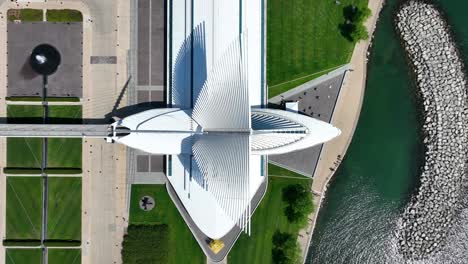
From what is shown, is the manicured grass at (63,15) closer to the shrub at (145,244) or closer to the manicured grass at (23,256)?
the shrub at (145,244)

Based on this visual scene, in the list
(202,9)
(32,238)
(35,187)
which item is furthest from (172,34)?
(32,238)

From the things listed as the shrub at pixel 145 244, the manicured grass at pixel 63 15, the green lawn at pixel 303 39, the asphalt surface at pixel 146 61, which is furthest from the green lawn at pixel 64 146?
the green lawn at pixel 303 39

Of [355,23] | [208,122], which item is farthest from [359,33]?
[208,122]

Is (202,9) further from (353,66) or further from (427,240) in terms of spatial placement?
(427,240)

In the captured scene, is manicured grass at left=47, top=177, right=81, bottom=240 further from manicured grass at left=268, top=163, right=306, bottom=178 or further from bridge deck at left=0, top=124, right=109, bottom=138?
manicured grass at left=268, top=163, right=306, bottom=178

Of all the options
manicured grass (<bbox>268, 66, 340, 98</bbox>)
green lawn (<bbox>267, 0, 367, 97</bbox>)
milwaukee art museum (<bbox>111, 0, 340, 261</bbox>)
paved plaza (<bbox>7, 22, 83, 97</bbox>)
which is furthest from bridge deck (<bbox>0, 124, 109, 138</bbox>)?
green lawn (<bbox>267, 0, 367, 97</bbox>)
